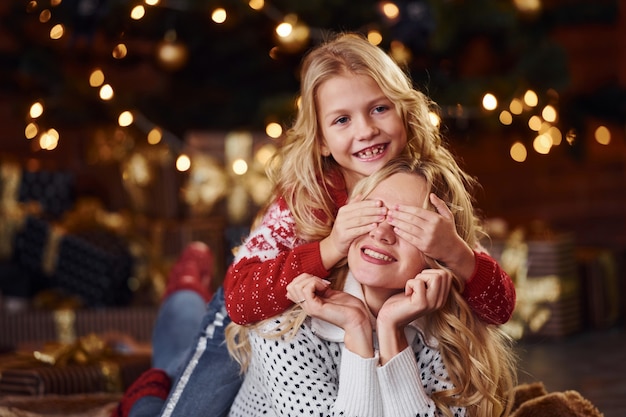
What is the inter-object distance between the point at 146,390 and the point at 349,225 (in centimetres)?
76

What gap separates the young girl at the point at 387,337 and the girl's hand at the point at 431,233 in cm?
2

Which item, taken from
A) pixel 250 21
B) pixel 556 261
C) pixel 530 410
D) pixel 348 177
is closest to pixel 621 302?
pixel 556 261

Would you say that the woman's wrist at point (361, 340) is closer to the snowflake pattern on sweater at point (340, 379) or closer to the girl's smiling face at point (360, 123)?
the snowflake pattern on sweater at point (340, 379)

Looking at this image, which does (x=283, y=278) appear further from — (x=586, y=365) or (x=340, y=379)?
(x=586, y=365)

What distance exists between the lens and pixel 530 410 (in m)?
2.08

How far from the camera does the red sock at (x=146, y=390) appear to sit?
7.18 ft

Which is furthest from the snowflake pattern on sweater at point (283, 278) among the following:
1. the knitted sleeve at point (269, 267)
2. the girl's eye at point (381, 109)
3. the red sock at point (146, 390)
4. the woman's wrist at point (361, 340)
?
the red sock at point (146, 390)

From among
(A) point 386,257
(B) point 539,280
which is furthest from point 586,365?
(A) point 386,257

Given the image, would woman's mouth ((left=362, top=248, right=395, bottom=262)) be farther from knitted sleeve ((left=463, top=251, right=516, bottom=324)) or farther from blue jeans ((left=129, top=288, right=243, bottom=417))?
blue jeans ((left=129, top=288, right=243, bottom=417))

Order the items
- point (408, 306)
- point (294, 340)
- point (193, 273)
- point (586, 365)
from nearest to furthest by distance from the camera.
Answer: point (408, 306), point (294, 340), point (193, 273), point (586, 365)

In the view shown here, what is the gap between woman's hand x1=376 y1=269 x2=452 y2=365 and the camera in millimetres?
1602

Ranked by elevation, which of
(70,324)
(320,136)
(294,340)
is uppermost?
(320,136)

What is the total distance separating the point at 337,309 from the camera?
5.37 ft

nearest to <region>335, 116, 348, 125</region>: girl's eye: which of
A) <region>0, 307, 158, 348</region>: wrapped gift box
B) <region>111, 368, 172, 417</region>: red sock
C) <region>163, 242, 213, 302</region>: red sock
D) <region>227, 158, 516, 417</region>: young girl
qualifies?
<region>227, 158, 516, 417</region>: young girl
